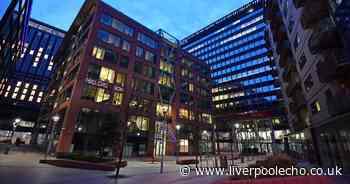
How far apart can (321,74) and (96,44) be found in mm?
37619

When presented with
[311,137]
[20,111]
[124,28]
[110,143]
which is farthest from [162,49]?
[20,111]

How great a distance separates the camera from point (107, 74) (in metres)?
38.2

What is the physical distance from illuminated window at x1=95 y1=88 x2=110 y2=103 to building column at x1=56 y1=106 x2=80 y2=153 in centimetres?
449

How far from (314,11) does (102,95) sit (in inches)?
1364

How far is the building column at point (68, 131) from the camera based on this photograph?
95.6 feet

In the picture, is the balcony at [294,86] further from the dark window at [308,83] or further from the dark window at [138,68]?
the dark window at [138,68]

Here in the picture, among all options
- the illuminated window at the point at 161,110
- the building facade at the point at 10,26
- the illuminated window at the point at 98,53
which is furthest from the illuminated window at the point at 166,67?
the building facade at the point at 10,26

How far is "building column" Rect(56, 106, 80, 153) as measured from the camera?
29.1m

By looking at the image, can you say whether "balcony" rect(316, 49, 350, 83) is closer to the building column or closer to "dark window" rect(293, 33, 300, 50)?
"dark window" rect(293, 33, 300, 50)

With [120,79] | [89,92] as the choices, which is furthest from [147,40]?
[89,92]

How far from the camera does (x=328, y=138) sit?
56.7 feet

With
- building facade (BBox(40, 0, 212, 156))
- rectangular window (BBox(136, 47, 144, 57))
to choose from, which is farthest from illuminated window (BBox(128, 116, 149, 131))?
rectangular window (BBox(136, 47, 144, 57))

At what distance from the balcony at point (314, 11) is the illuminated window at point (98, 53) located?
1381 inches

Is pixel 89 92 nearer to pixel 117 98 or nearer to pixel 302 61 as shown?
pixel 117 98
